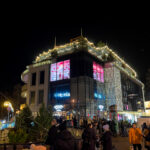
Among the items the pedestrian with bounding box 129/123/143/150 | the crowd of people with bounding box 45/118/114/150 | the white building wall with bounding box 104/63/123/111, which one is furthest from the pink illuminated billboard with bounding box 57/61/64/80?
the crowd of people with bounding box 45/118/114/150

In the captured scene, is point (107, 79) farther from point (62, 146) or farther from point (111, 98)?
point (62, 146)

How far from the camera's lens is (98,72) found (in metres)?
36.0

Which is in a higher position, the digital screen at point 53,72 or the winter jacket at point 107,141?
the digital screen at point 53,72

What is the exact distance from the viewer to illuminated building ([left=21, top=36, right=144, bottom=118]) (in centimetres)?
3186

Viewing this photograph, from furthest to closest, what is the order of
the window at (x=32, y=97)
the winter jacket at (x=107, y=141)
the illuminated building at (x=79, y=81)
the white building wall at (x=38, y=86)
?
1. the window at (x=32, y=97)
2. the white building wall at (x=38, y=86)
3. the illuminated building at (x=79, y=81)
4. the winter jacket at (x=107, y=141)

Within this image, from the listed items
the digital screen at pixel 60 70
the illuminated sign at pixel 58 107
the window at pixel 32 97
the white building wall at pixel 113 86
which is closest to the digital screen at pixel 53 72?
the digital screen at pixel 60 70

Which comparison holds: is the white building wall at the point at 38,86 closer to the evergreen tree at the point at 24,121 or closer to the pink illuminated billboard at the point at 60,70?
the pink illuminated billboard at the point at 60,70

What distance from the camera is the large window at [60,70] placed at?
112 ft

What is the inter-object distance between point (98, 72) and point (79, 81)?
6.26 m

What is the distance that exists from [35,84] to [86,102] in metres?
13.8

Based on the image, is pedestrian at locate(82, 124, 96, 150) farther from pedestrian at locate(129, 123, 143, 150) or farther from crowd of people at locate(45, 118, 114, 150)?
pedestrian at locate(129, 123, 143, 150)

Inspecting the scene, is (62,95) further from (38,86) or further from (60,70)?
(38,86)

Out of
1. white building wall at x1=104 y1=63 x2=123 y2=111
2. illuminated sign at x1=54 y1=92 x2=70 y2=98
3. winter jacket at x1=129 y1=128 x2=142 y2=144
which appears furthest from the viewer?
white building wall at x1=104 y1=63 x2=123 y2=111

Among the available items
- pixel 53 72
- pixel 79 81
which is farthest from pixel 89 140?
pixel 53 72
